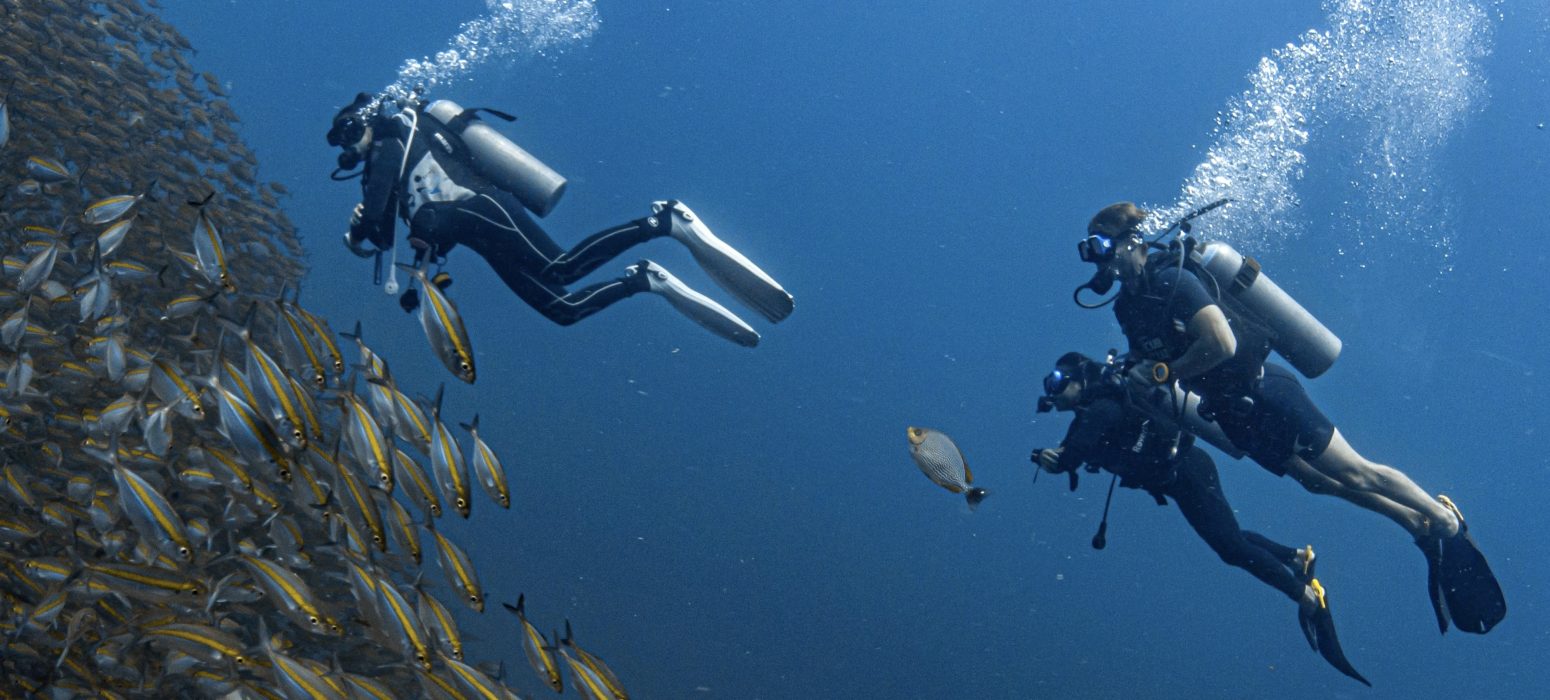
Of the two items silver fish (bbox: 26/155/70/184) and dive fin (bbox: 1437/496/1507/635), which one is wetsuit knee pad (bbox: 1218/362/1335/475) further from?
silver fish (bbox: 26/155/70/184)

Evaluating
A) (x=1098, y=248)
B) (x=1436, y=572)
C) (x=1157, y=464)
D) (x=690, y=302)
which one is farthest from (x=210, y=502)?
(x=1436, y=572)

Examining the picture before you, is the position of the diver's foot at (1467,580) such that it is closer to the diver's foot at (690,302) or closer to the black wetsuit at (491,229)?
the diver's foot at (690,302)

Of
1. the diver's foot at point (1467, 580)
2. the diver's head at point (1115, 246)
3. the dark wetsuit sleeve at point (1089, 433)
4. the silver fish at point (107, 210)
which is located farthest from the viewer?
the diver's foot at point (1467, 580)

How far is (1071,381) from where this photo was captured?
6.68 meters

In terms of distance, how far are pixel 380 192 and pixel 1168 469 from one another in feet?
19.6

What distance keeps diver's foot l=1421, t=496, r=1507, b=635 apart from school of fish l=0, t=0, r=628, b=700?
694cm

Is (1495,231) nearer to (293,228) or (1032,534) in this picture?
(1032,534)

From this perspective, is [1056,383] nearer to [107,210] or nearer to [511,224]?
[511,224]

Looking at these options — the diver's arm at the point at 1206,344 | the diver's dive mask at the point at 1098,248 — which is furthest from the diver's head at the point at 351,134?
the diver's arm at the point at 1206,344

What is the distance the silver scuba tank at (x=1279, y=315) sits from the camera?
22.0 feet

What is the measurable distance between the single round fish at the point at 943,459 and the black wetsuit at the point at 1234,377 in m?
2.38

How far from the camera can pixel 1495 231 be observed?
4166 cm

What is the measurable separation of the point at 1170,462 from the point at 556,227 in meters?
37.1

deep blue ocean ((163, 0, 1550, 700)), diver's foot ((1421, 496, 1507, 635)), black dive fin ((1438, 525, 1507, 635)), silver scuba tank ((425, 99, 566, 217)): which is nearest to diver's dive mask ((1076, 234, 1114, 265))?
diver's foot ((1421, 496, 1507, 635))
